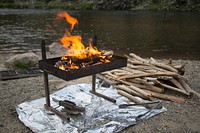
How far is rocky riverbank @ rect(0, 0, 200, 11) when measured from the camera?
5347 cm

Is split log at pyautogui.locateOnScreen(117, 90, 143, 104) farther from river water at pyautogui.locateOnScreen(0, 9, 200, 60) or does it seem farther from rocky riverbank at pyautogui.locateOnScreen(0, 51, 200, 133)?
river water at pyautogui.locateOnScreen(0, 9, 200, 60)

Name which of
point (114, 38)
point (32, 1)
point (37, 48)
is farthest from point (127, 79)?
point (32, 1)

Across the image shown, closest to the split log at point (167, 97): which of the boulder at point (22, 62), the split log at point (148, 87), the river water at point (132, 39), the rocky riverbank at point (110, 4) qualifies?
the split log at point (148, 87)

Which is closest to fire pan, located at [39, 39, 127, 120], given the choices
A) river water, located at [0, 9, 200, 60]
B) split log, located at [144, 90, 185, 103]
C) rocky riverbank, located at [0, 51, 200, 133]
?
rocky riverbank, located at [0, 51, 200, 133]

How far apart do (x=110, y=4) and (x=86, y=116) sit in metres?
56.7

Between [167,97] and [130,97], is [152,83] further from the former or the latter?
[130,97]

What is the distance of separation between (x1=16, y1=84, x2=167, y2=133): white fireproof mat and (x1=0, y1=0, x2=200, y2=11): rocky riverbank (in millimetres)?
49630

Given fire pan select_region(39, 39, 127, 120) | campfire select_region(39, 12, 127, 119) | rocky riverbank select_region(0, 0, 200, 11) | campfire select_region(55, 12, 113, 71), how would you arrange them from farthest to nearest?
1. rocky riverbank select_region(0, 0, 200, 11)
2. campfire select_region(55, 12, 113, 71)
3. campfire select_region(39, 12, 127, 119)
4. fire pan select_region(39, 39, 127, 120)

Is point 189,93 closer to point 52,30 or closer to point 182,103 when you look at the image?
point 182,103

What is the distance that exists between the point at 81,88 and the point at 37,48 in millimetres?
12017

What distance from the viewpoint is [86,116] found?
249 inches

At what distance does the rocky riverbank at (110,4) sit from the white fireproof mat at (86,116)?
49.6 meters

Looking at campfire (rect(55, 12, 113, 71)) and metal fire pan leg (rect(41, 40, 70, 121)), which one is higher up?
campfire (rect(55, 12, 113, 71))

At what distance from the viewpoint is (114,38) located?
23.6 meters
